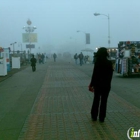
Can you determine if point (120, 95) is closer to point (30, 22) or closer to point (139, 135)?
point (139, 135)

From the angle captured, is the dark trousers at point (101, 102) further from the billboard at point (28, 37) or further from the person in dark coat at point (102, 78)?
the billboard at point (28, 37)

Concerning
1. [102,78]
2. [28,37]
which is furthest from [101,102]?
[28,37]

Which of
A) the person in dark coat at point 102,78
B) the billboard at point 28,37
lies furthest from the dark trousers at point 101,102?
the billboard at point 28,37

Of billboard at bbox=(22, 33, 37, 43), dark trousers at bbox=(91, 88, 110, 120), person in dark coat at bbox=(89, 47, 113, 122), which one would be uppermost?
billboard at bbox=(22, 33, 37, 43)

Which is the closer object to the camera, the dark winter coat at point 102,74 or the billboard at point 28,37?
the dark winter coat at point 102,74

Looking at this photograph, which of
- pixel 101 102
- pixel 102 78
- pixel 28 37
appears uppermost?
pixel 28 37

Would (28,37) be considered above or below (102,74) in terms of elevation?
above

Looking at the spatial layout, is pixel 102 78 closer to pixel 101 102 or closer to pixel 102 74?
pixel 102 74

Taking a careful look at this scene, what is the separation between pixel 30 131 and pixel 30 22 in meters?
62.4

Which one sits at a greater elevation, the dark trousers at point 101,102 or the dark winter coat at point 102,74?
the dark winter coat at point 102,74

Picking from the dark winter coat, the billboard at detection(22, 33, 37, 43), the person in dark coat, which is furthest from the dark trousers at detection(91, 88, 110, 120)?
the billboard at detection(22, 33, 37, 43)

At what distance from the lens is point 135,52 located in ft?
71.6

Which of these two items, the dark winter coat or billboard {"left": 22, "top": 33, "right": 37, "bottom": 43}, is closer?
the dark winter coat

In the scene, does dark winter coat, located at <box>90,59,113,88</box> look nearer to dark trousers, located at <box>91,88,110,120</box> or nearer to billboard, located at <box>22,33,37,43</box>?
dark trousers, located at <box>91,88,110,120</box>
